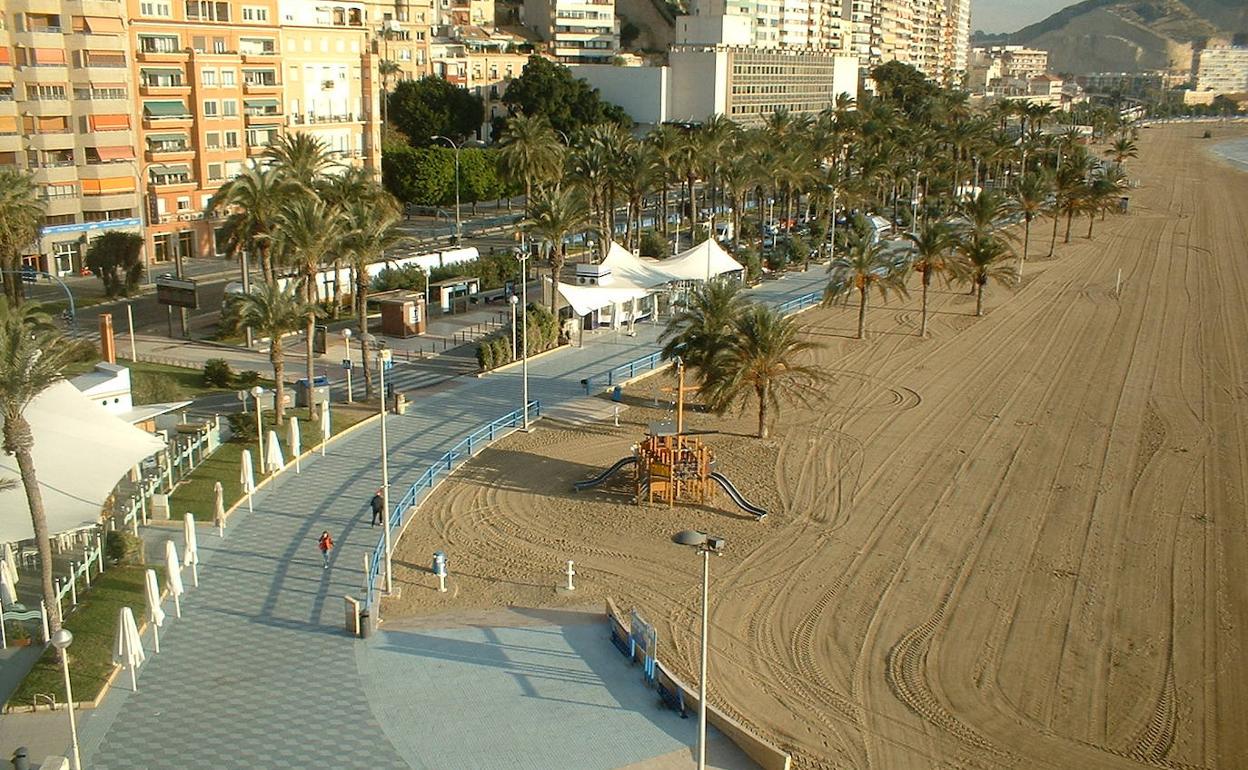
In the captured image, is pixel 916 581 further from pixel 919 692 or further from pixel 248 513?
pixel 248 513

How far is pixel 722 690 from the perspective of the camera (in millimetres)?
19891

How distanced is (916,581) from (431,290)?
32251mm

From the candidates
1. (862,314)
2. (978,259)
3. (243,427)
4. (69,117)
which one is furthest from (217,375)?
(978,259)

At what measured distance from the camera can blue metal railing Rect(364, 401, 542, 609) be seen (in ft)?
76.6

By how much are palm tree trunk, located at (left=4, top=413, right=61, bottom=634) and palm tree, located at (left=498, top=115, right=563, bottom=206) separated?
155 feet

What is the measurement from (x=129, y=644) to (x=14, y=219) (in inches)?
1246

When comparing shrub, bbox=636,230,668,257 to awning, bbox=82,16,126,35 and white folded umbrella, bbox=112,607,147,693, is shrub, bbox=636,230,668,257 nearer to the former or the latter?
awning, bbox=82,16,126,35

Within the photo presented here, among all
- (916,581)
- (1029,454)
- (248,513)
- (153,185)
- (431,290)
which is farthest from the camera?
(153,185)

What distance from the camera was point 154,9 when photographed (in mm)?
62062

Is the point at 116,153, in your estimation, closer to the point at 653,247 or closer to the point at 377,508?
the point at 653,247

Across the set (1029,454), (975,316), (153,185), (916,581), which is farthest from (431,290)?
(916,581)

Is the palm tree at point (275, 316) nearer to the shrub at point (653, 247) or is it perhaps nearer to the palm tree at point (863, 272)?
the palm tree at point (863, 272)

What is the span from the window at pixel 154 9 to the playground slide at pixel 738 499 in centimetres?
4829

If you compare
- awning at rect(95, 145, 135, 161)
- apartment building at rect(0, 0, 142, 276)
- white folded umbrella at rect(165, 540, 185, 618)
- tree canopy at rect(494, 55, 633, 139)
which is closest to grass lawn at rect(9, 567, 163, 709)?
white folded umbrella at rect(165, 540, 185, 618)
